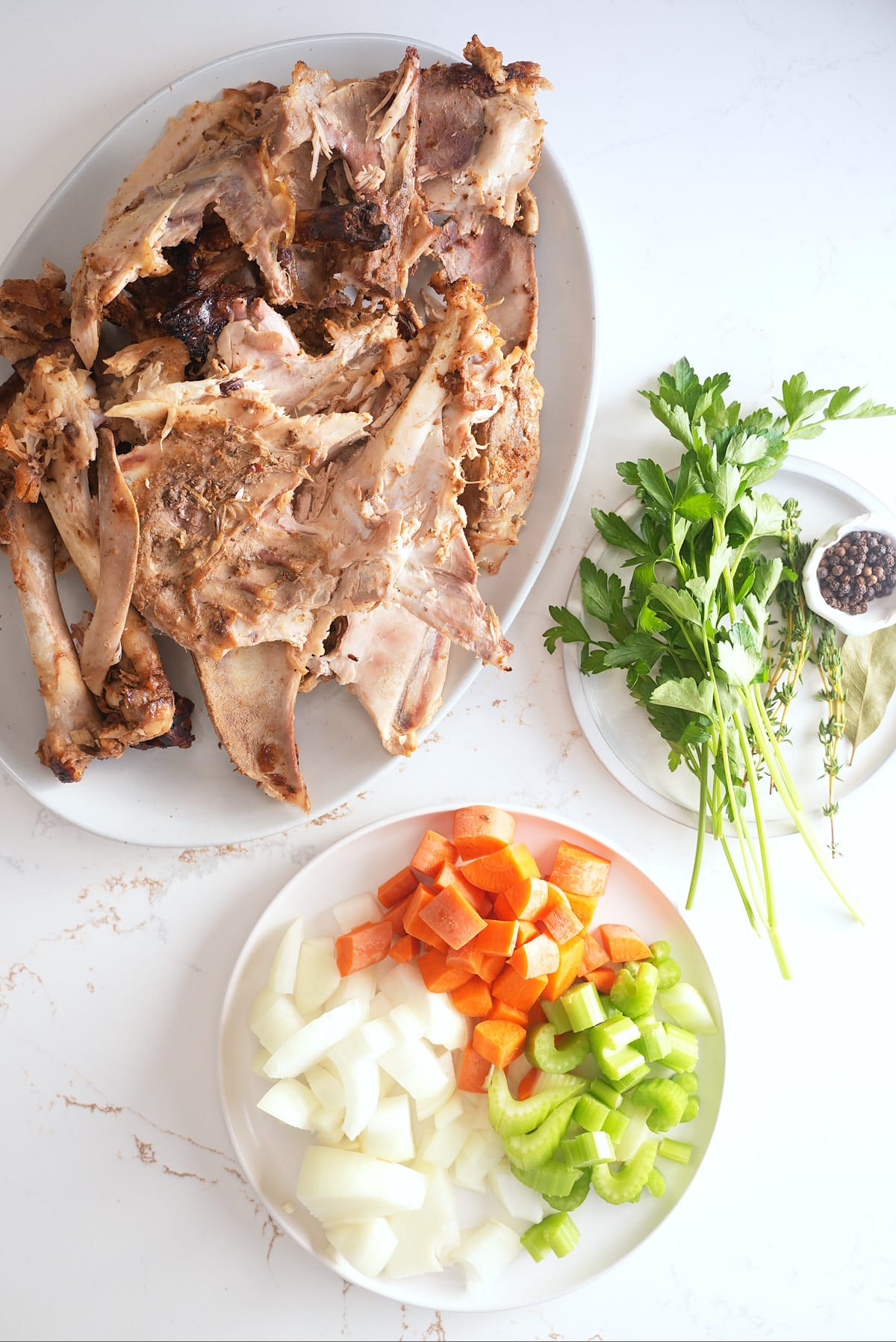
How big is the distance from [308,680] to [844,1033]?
5.86ft

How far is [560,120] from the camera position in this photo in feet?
7.41

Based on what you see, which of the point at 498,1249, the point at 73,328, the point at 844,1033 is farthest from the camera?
the point at 844,1033

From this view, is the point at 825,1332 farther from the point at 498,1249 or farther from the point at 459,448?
the point at 459,448

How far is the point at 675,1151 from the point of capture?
2.32m

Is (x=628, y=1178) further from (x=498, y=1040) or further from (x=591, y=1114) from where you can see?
(x=498, y=1040)

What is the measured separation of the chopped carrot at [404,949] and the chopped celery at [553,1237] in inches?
29.7

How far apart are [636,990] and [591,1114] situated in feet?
1.05

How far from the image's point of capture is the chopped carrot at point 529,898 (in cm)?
220

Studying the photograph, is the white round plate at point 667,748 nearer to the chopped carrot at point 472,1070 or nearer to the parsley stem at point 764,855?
the parsley stem at point 764,855

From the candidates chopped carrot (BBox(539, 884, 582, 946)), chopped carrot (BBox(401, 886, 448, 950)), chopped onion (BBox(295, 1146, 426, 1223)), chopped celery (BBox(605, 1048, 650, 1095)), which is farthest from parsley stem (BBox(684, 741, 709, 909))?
chopped onion (BBox(295, 1146, 426, 1223))

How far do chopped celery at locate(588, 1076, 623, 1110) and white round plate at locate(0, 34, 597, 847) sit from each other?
98 centimetres

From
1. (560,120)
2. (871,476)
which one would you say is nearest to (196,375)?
(560,120)

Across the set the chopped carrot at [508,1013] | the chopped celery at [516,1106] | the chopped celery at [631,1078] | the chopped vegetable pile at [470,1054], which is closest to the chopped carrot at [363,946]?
the chopped vegetable pile at [470,1054]

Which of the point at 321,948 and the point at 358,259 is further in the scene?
the point at 321,948
